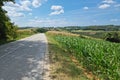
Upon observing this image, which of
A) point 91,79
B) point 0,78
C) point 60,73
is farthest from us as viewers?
point 60,73

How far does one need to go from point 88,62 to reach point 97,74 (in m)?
2.19

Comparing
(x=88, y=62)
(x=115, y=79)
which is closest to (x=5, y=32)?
(x=88, y=62)

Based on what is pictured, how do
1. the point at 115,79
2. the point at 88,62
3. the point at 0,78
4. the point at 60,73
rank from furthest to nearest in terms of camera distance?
the point at 88,62 < the point at 60,73 < the point at 0,78 < the point at 115,79

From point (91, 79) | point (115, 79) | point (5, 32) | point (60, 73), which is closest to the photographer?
point (115, 79)

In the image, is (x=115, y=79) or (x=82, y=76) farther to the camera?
(x=82, y=76)

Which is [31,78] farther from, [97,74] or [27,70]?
[97,74]

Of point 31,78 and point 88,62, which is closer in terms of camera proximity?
point 31,78

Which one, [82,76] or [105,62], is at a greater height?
[105,62]

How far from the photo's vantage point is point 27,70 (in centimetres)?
1276

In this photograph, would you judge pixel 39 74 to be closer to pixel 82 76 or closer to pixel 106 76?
pixel 82 76

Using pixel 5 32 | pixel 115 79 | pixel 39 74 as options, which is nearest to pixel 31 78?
pixel 39 74

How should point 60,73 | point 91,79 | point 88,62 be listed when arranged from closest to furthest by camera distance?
point 91,79, point 60,73, point 88,62

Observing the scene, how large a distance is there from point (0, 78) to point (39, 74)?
2.05m

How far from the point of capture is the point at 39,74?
11.9m
